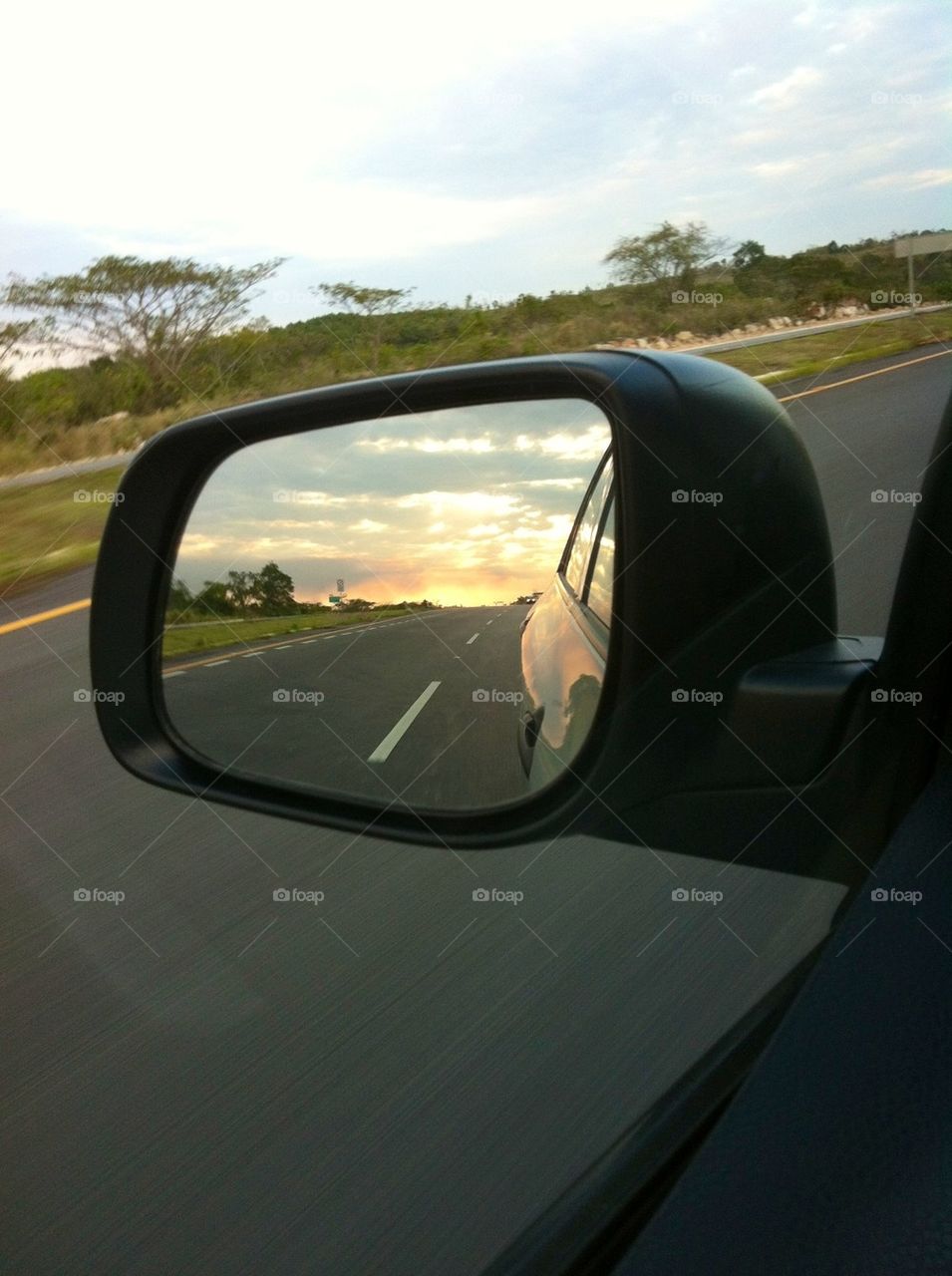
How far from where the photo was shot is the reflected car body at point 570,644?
1.55 m

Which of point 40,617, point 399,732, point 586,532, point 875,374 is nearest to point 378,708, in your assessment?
point 399,732

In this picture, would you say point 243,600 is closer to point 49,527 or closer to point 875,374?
point 875,374

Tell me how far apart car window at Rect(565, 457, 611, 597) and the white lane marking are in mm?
545

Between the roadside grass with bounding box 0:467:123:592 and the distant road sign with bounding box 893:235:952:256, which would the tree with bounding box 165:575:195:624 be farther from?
the roadside grass with bounding box 0:467:123:592

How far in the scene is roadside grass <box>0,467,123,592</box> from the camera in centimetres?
834

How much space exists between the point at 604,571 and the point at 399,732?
2.86 feet

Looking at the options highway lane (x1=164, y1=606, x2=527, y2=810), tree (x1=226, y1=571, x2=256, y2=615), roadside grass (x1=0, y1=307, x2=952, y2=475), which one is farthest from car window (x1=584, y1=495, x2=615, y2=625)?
tree (x1=226, y1=571, x2=256, y2=615)

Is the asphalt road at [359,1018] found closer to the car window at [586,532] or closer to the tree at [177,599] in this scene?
the tree at [177,599]

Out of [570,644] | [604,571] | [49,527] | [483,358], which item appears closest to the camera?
[604,571]

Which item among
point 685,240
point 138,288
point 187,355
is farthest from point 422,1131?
point 138,288

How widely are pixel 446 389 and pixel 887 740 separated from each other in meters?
1.03

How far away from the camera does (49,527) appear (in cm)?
920

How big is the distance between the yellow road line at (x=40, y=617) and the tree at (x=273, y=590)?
15.6 ft

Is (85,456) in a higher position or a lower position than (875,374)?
higher
